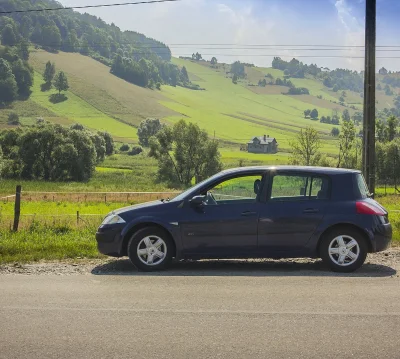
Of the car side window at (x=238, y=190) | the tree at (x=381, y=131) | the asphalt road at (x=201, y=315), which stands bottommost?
the asphalt road at (x=201, y=315)

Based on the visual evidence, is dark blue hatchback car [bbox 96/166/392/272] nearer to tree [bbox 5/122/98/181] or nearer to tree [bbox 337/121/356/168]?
tree [bbox 5/122/98/181]

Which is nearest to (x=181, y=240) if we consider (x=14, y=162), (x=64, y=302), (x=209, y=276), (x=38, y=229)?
(x=209, y=276)

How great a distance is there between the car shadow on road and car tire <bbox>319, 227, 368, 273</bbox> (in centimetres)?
15

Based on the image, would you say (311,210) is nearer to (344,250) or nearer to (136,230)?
(344,250)

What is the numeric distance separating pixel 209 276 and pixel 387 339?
3.73m

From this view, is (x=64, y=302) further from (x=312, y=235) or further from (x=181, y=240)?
(x=312, y=235)

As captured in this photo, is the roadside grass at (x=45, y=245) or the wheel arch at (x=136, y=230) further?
the roadside grass at (x=45, y=245)

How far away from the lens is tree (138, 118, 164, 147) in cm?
16975

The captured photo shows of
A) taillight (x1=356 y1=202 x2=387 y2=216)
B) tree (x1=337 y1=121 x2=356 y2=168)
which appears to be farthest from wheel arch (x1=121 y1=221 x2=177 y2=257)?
tree (x1=337 y1=121 x2=356 y2=168)

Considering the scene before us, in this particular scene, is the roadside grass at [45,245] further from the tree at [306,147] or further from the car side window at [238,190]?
the tree at [306,147]

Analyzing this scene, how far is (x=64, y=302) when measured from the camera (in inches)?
284

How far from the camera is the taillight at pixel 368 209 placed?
9461 millimetres

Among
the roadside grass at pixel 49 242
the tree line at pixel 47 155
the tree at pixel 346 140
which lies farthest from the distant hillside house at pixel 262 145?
the roadside grass at pixel 49 242

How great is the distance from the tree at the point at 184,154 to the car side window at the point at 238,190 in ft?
283
